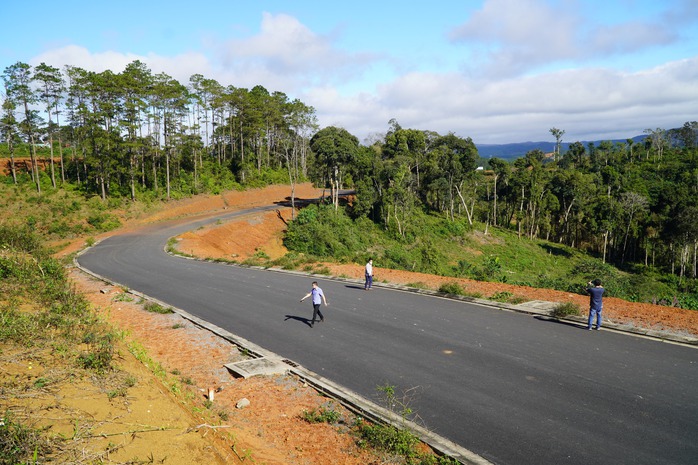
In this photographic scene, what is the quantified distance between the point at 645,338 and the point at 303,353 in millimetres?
8718

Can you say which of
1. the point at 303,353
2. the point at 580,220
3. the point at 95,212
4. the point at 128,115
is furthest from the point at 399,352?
the point at 580,220

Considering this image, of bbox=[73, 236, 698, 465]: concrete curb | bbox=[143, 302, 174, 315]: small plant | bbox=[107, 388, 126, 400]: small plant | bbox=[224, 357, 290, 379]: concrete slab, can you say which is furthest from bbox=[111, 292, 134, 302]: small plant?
bbox=[107, 388, 126, 400]: small plant

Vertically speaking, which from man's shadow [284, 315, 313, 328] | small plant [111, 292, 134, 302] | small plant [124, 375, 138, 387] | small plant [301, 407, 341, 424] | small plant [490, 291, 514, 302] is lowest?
small plant [111, 292, 134, 302]

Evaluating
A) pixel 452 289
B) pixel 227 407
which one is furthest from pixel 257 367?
pixel 452 289

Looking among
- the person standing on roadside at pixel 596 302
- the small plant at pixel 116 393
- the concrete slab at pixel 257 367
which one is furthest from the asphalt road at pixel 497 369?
the small plant at pixel 116 393

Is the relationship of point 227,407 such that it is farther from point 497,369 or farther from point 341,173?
point 341,173

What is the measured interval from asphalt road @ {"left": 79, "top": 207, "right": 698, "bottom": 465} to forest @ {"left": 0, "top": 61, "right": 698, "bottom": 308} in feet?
62.3

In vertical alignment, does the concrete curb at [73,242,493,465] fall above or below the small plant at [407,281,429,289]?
above

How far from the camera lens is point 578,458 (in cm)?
594

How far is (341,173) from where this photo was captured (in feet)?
143

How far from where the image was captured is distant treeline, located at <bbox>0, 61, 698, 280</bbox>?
41.5m

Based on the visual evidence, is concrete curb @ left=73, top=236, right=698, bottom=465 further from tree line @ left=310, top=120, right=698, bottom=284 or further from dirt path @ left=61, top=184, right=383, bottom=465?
tree line @ left=310, top=120, right=698, bottom=284

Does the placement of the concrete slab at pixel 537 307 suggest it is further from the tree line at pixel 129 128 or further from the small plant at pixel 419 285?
the tree line at pixel 129 128

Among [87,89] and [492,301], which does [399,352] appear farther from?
[87,89]
